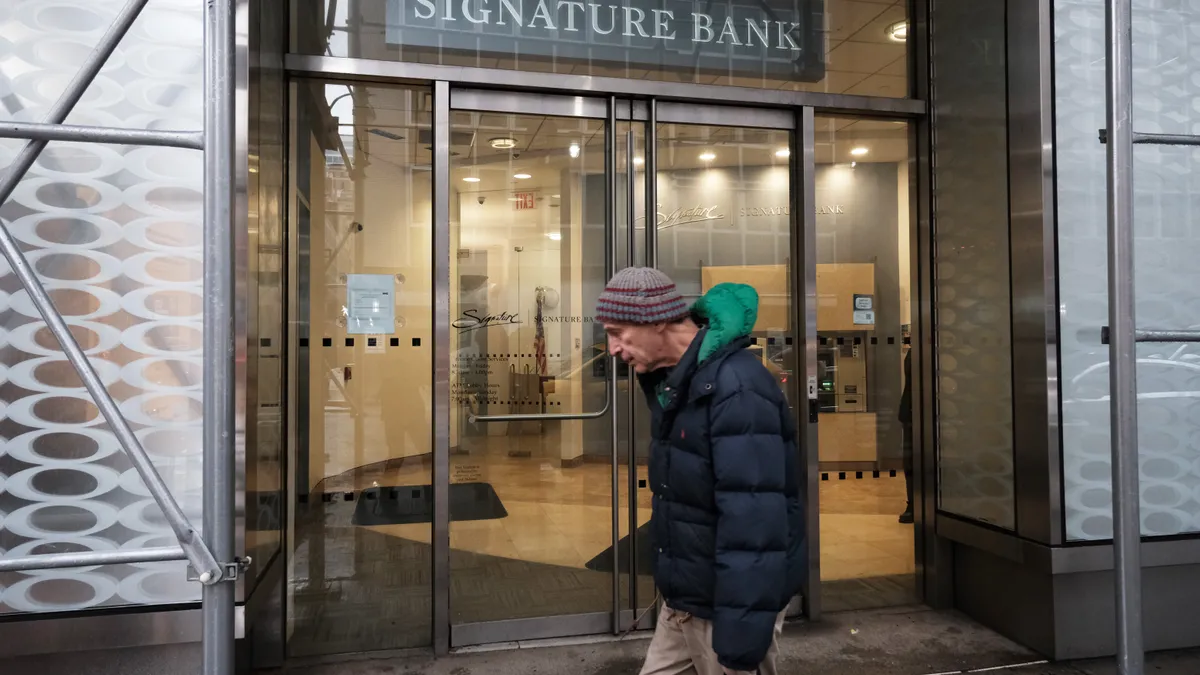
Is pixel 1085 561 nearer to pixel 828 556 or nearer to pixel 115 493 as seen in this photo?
pixel 828 556

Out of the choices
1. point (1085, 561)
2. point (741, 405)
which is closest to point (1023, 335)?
point (1085, 561)

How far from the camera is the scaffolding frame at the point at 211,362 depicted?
5.97ft

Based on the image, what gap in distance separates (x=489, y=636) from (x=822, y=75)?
3.59 meters

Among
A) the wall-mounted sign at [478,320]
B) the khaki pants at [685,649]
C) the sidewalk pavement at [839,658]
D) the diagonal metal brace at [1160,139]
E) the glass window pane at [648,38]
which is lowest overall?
the sidewalk pavement at [839,658]

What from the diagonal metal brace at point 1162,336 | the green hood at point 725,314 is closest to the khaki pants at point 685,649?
the green hood at point 725,314

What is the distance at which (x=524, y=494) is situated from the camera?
3.98 metres

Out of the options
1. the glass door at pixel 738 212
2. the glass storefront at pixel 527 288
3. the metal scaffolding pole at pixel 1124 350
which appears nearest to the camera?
the metal scaffolding pole at pixel 1124 350

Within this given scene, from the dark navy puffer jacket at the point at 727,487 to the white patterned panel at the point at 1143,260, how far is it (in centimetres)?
232

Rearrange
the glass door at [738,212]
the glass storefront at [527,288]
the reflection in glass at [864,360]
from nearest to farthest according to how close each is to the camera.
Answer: the glass storefront at [527,288] → the glass door at [738,212] → the reflection in glass at [864,360]

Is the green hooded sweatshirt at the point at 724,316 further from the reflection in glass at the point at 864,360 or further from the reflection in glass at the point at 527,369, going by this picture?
the reflection in glass at the point at 864,360

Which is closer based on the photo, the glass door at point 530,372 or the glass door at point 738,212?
the glass door at point 530,372
